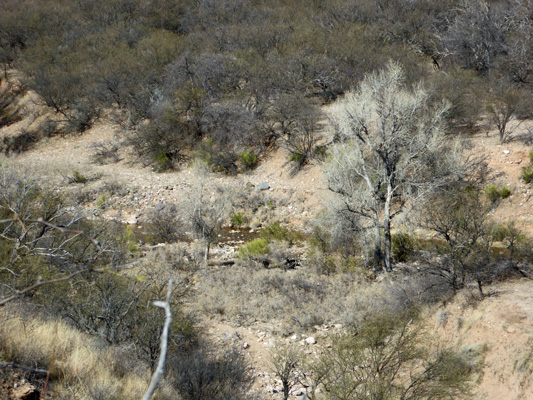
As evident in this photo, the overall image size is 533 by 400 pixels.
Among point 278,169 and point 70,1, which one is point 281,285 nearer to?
point 278,169

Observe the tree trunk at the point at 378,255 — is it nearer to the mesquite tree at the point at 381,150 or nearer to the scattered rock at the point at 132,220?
the mesquite tree at the point at 381,150

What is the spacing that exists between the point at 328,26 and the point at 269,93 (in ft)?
44.2

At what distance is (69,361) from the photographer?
18.6 feet

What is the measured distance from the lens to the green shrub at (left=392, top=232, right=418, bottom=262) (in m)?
16.6

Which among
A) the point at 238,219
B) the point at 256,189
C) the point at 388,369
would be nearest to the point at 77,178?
the point at 238,219

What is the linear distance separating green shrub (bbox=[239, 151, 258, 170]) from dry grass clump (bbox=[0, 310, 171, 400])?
20.6 meters

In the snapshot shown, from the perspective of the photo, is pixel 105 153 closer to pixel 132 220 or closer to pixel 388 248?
pixel 132 220

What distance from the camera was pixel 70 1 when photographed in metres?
52.6

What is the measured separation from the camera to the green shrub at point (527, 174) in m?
19.0

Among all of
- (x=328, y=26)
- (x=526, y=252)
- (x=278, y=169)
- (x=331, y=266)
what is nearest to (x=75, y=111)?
(x=278, y=169)

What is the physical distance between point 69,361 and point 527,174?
64.8 feet

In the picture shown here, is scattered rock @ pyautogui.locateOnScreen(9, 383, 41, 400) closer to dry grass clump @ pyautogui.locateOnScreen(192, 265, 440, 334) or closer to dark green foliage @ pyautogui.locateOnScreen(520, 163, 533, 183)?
dry grass clump @ pyautogui.locateOnScreen(192, 265, 440, 334)

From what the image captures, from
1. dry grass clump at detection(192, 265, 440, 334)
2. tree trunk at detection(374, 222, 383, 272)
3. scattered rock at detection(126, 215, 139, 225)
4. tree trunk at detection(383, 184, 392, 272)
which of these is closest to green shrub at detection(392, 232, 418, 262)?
tree trunk at detection(374, 222, 383, 272)

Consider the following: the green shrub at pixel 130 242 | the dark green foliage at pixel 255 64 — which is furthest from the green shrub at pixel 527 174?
the green shrub at pixel 130 242
